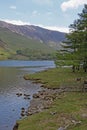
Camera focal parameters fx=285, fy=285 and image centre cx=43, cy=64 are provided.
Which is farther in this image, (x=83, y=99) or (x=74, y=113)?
(x=83, y=99)

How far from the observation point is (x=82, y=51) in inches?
2395

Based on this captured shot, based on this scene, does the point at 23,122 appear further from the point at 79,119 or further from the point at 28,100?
the point at 28,100

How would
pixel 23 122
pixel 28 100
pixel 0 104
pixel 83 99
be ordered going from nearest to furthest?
pixel 23 122 < pixel 83 99 < pixel 0 104 < pixel 28 100

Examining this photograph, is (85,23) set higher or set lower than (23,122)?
higher

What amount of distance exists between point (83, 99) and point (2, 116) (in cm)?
1397

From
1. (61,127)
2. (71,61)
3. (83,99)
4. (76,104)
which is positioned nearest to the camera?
(61,127)

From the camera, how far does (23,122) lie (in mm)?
36969

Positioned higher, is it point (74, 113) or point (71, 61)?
point (71, 61)

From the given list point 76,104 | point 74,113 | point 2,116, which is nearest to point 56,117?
point 74,113

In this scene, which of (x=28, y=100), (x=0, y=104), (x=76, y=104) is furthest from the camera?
(x=28, y=100)

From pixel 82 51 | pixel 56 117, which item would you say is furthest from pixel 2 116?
pixel 82 51

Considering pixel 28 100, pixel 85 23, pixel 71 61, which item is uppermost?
pixel 85 23

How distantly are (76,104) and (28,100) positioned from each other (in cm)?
1726

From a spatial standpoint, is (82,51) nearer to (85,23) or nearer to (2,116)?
(85,23)
